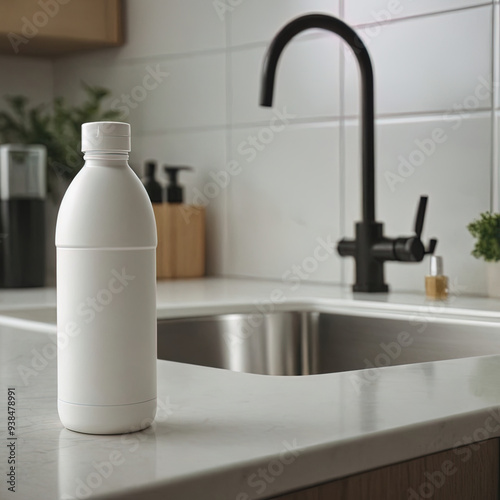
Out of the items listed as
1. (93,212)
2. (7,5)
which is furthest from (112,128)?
(7,5)

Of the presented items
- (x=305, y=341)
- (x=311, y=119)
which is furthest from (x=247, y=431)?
(x=311, y=119)

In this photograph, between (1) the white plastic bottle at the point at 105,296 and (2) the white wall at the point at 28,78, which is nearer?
(1) the white plastic bottle at the point at 105,296

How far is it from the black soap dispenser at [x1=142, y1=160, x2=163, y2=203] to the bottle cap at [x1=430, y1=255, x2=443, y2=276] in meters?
0.66

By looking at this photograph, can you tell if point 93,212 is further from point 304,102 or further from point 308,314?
point 304,102

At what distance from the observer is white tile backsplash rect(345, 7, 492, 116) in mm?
1327

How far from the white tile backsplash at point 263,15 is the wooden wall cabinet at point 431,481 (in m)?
1.11

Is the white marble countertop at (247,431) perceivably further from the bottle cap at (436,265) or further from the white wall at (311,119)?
the white wall at (311,119)

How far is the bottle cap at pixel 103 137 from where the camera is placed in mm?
554

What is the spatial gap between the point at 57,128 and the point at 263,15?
1.70ft

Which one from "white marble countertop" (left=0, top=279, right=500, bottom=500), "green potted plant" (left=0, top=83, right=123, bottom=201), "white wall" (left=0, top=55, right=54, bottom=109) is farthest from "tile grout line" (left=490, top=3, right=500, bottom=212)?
"white wall" (left=0, top=55, right=54, bottom=109)

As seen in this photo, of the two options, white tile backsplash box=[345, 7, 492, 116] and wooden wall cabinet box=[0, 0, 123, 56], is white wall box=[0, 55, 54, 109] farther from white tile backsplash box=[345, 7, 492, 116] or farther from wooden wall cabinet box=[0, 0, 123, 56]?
white tile backsplash box=[345, 7, 492, 116]

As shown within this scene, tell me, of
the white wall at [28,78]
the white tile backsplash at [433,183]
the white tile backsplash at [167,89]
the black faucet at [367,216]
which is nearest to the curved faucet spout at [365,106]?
the black faucet at [367,216]

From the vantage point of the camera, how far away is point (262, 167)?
66.3 inches

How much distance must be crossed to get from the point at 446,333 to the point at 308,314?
251mm
